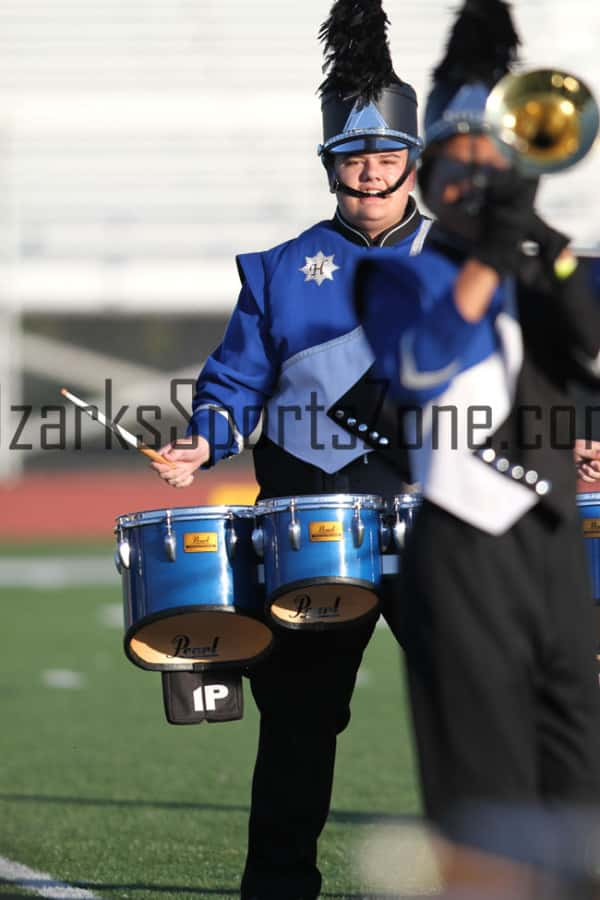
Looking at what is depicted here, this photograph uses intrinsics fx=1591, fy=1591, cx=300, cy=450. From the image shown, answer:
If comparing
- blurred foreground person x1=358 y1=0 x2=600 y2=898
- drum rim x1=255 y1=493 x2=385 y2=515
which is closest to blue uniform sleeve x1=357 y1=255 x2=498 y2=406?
blurred foreground person x1=358 y1=0 x2=600 y2=898

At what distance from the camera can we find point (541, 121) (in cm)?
251

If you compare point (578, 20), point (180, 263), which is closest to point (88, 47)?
point (180, 263)

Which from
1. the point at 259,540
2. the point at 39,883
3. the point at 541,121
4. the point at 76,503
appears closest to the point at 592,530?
the point at 259,540

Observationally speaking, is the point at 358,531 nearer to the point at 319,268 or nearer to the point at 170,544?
the point at 170,544

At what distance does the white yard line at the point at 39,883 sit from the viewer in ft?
13.9

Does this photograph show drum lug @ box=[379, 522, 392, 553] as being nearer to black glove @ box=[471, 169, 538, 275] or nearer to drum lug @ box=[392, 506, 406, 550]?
drum lug @ box=[392, 506, 406, 550]

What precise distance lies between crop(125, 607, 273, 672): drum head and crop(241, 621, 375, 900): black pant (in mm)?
67

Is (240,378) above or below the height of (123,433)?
above

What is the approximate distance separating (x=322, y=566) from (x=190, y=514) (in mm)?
359

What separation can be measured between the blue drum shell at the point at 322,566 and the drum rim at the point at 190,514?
0.12 m

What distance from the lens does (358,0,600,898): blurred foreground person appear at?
254 centimetres

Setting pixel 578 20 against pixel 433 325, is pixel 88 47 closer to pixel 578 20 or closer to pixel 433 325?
pixel 578 20

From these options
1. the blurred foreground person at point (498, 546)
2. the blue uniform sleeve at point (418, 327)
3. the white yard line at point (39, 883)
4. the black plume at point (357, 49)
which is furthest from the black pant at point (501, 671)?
the white yard line at point (39, 883)

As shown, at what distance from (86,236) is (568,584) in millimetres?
22227
